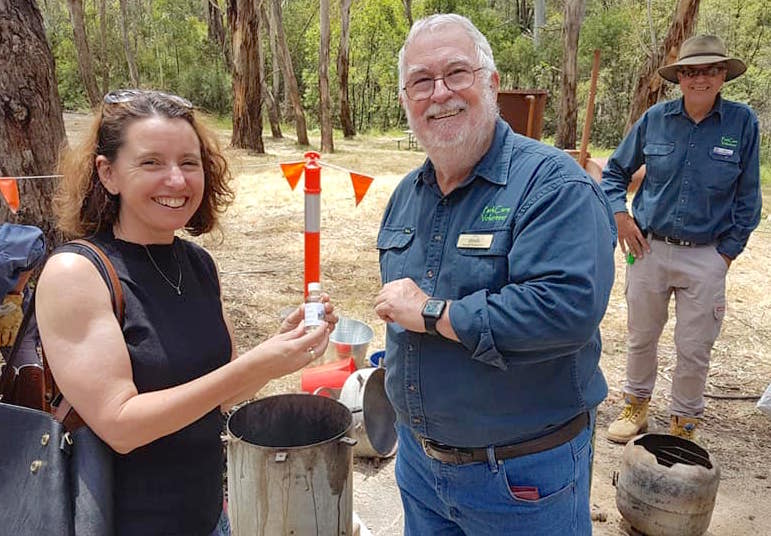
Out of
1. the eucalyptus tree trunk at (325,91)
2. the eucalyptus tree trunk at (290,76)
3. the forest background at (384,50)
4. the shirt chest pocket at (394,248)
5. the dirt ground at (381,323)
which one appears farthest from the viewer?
the forest background at (384,50)

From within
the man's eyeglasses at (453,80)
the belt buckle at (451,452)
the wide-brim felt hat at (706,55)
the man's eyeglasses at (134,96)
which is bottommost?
the belt buckle at (451,452)

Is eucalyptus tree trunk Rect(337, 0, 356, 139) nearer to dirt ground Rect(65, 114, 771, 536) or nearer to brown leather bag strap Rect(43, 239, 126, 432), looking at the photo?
dirt ground Rect(65, 114, 771, 536)

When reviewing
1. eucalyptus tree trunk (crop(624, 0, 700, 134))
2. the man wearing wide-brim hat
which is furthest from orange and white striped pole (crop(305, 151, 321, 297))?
eucalyptus tree trunk (crop(624, 0, 700, 134))

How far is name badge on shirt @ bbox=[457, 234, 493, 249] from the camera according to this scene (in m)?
1.69

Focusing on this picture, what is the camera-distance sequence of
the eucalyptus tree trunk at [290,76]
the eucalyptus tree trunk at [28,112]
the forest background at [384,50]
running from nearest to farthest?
1. the eucalyptus tree trunk at [28,112]
2. the eucalyptus tree trunk at [290,76]
3. the forest background at [384,50]

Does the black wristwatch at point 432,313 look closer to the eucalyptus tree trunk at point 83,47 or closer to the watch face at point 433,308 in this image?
the watch face at point 433,308

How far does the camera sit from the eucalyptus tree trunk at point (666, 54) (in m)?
8.24

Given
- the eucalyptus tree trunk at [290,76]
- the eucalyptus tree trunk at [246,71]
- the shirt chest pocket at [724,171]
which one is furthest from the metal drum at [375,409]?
the eucalyptus tree trunk at [290,76]

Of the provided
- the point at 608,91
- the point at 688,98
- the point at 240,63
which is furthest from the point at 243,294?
the point at 608,91

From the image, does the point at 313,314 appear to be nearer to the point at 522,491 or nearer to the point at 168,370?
the point at 168,370

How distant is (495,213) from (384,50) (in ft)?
96.3

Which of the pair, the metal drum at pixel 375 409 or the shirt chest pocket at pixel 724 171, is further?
the shirt chest pocket at pixel 724 171

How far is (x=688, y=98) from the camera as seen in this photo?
3795 millimetres

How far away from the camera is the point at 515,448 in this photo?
172 centimetres
